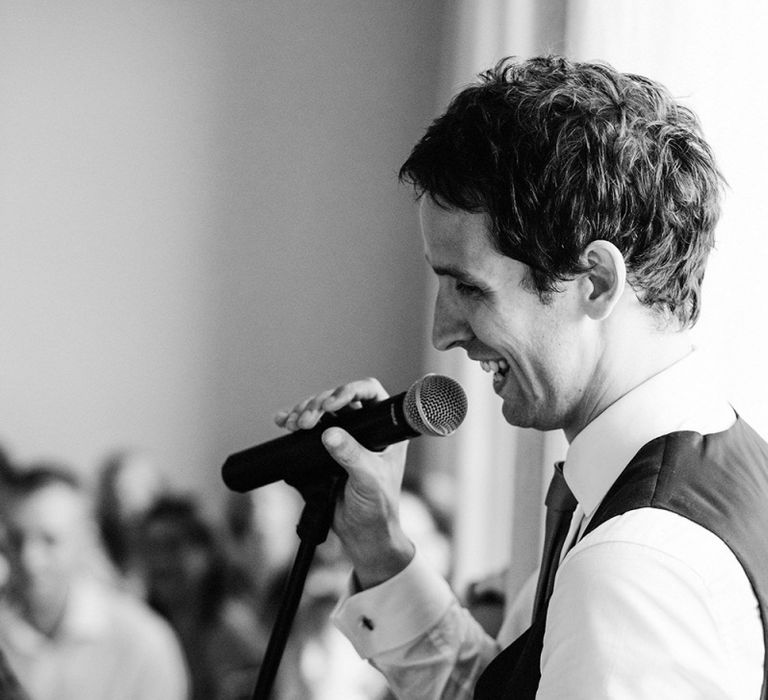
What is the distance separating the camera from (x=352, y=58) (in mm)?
2549

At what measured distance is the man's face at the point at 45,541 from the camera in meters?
2.34

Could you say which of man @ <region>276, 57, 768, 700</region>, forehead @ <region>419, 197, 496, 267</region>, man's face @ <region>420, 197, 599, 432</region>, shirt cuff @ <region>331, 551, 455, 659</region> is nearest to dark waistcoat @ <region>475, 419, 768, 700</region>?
man @ <region>276, 57, 768, 700</region>

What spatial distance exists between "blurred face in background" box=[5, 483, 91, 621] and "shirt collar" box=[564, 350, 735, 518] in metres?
1.79

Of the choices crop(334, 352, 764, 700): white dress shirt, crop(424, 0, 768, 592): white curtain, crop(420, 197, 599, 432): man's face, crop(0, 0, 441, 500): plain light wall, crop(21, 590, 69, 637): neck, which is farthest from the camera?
crop(0, 0, 441, 500): plain light wall

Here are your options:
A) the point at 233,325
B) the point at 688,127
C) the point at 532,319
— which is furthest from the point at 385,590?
the point at 233,325

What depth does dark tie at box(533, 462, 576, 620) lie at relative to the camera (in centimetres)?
99

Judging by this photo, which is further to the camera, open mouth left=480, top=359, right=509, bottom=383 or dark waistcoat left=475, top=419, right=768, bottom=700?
open mouth left=480, top=359, right=509, bottom=383

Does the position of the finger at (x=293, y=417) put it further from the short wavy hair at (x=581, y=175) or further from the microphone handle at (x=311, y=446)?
the short wavy hair at (x=581, y=175)

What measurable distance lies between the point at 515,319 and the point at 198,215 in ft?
5.79

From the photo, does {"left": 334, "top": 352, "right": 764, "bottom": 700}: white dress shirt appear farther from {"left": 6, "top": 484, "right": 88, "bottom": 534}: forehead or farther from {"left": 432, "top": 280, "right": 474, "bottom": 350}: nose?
{"left": 6, "top": 484, "right": 88, "bottom": 534}: forehead

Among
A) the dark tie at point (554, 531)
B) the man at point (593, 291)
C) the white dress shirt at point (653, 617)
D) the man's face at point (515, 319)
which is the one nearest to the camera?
the white dress shirt at point (653, 617)

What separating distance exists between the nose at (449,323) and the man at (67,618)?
1.72 metres

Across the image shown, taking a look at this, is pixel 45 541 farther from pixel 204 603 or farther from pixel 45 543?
pixel 204 603

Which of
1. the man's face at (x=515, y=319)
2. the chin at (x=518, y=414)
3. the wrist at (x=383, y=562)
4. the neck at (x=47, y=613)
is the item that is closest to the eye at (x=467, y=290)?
the man's face at (x=515, y=319)
